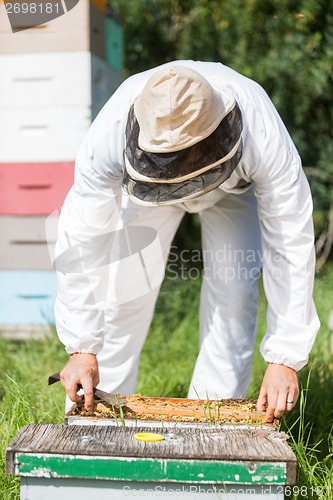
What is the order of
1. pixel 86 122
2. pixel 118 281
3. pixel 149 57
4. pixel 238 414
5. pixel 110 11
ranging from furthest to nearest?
pixel 149 57 → pixel 110 11 → pixel 86 122 → pixel 118 281 → pixel 238 414

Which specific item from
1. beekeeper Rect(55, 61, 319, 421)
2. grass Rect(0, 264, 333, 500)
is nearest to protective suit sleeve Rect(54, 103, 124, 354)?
beekeeper Rect(55, 61, 319, 421)

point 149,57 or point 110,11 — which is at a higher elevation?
point 110,11

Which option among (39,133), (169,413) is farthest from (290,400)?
(39,133)

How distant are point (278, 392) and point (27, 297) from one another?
2174 mm

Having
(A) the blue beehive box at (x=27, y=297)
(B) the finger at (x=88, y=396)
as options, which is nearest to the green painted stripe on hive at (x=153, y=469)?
(B) the finger at (x=88, y=396)

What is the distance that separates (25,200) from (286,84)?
306 cm

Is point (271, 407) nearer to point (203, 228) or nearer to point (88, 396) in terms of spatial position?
point (88, 396)

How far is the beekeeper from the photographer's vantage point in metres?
1.87

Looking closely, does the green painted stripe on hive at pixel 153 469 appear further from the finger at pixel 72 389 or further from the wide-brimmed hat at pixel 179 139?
the wide-brimmed hat at pixel 179 139

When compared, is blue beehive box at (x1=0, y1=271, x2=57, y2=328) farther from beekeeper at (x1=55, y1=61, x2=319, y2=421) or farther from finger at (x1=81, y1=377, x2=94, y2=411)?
finger at (x1=81, y1=377, x2=94, y2=411)

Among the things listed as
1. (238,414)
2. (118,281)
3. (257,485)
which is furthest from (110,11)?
(257,485)

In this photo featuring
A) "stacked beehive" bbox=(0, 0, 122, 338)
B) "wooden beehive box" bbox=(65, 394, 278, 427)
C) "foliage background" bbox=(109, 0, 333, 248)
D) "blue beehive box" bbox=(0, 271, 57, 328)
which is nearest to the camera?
"wooden beehive box" bbox=(65, 394, 278, 427)

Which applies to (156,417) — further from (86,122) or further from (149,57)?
(149,57)

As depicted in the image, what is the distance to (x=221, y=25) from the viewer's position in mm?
5742
